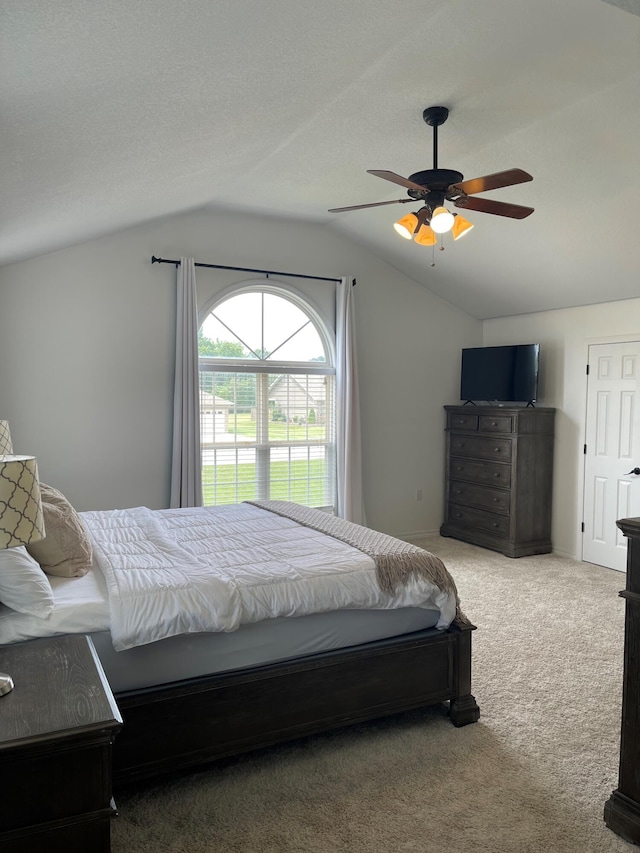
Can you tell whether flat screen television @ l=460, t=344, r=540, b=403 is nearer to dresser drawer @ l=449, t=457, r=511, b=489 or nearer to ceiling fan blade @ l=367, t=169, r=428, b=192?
dresser drawer @ l=449, t=457, r=511, b=489

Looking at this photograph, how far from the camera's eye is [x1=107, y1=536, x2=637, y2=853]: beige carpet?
2076 mm

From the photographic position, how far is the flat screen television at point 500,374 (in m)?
5.77

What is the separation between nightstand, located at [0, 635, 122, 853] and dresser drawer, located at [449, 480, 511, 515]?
472 centimetres

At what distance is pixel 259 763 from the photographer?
2498 millimetres

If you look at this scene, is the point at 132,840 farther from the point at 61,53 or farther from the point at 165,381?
the point at 165,381

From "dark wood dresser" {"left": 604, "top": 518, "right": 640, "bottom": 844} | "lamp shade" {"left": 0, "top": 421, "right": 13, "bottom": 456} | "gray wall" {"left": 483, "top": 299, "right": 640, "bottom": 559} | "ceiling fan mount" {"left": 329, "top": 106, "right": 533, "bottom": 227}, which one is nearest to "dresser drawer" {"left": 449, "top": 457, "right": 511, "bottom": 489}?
"gray wall" {"left": 483, "top": 299, "right": 640, "bottom": 559}

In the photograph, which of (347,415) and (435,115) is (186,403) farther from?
(435,115)

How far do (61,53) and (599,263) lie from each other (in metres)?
4.29

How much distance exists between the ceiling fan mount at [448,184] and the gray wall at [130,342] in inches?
98.8

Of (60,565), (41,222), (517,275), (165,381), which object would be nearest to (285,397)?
(165,381)

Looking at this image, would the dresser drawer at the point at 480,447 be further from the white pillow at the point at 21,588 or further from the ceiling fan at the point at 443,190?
the white pillow at the point at 21,588

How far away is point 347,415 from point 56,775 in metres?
4.53

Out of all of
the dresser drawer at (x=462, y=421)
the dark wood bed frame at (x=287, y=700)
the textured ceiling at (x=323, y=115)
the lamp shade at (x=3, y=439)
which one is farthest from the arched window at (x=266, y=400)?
the dark wood bed frame at (x=287, y=700)

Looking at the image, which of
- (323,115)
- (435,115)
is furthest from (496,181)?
(323,115)
